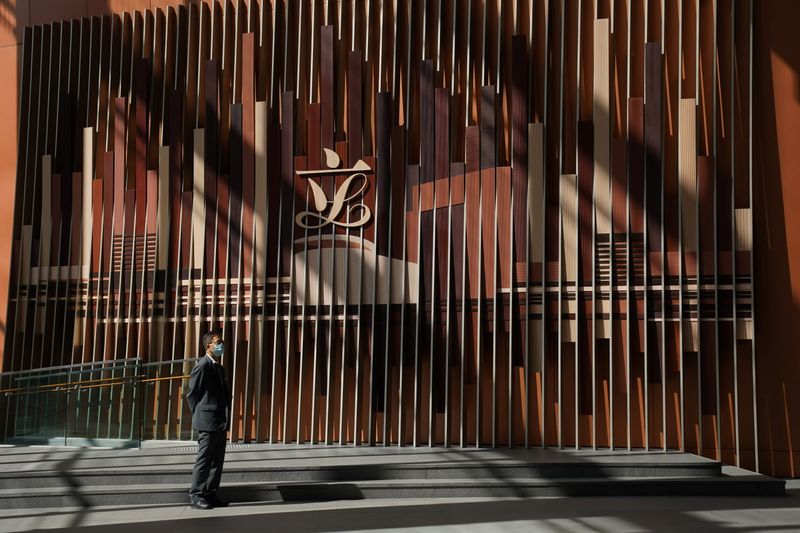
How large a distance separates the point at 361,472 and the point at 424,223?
272cm

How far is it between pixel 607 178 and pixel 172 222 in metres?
4.73

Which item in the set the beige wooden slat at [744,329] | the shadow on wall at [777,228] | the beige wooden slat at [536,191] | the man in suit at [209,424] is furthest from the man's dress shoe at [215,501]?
the shadow on wall at [777,228]

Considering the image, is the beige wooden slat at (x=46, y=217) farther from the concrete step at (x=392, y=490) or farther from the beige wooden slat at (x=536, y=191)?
the beige wooden slat at (x=536, y=191)

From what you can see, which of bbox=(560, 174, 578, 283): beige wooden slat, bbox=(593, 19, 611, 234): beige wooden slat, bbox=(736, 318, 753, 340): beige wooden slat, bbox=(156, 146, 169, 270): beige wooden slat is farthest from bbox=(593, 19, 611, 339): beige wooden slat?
bbox=(156, 146, 169, 270): beige wooden slat

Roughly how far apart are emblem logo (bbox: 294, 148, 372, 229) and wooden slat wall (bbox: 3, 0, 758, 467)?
2 centimetres

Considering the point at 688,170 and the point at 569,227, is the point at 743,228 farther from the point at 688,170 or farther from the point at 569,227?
the point at 569,227

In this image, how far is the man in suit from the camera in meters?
6.86

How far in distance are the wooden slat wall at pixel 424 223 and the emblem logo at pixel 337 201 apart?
0.9 inches

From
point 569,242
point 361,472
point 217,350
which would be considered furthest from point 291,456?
point 569,242

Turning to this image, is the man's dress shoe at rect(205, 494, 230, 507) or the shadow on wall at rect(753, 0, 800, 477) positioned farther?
the shadow on wall at rect(753, 0, 800, 477)

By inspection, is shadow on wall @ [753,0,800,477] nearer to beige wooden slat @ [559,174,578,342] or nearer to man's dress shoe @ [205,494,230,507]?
beige wooden slat @ [559,174,578,342]

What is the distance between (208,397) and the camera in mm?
6949

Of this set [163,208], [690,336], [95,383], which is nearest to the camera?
[690,336]

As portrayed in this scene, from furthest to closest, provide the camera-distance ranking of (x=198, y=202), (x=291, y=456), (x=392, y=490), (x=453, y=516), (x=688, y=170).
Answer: (x=198, y=202)
(x=688, y=170)
(x=291, y=456)
(x=392, y=490)
(x=453, y=516)
